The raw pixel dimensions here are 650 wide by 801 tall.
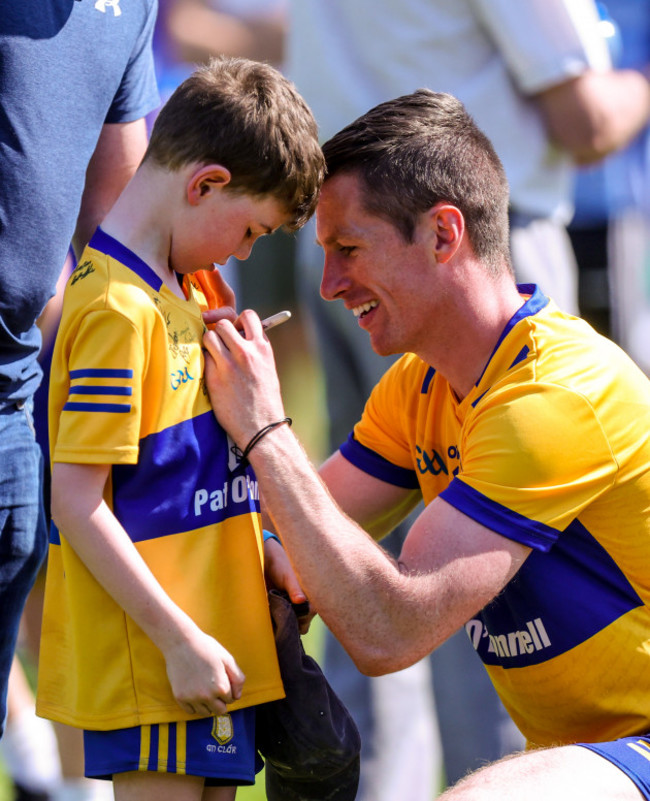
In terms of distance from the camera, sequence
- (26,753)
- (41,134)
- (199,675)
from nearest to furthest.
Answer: (199,675), (41,134), (26,753)

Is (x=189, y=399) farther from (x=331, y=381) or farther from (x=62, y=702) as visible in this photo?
(x=331, y=381)

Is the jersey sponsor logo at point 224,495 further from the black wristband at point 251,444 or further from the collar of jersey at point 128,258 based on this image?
the collar of jersey at point 128,258

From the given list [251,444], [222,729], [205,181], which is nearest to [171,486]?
[251,444]

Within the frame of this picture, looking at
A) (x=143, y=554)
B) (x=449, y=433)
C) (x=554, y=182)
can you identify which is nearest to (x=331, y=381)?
(x=554, y=182)

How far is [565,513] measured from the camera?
2166 mm

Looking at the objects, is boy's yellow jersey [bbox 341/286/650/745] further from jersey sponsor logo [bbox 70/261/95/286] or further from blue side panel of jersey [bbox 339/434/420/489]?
jersey sponsor logo [bbox 70/261/95/286]

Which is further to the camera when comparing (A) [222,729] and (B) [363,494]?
(B) [363,494]

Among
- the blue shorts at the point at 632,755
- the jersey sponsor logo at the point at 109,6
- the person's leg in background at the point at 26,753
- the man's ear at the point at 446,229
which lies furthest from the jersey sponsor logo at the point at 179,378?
the person's leg in background at the point at 26,753

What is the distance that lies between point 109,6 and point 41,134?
344 mm

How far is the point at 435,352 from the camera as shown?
2455 millimetres

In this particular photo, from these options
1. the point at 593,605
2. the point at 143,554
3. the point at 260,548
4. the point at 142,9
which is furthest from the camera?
the point at 142,9

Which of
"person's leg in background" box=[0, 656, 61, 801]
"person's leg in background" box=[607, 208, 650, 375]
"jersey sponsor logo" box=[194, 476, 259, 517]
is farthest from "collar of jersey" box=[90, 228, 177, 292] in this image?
"person's leg in background" box=[607, 208, 650, 375]

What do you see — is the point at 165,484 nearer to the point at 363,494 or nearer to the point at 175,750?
the point at 175,750

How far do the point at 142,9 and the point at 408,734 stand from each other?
7.47ft
